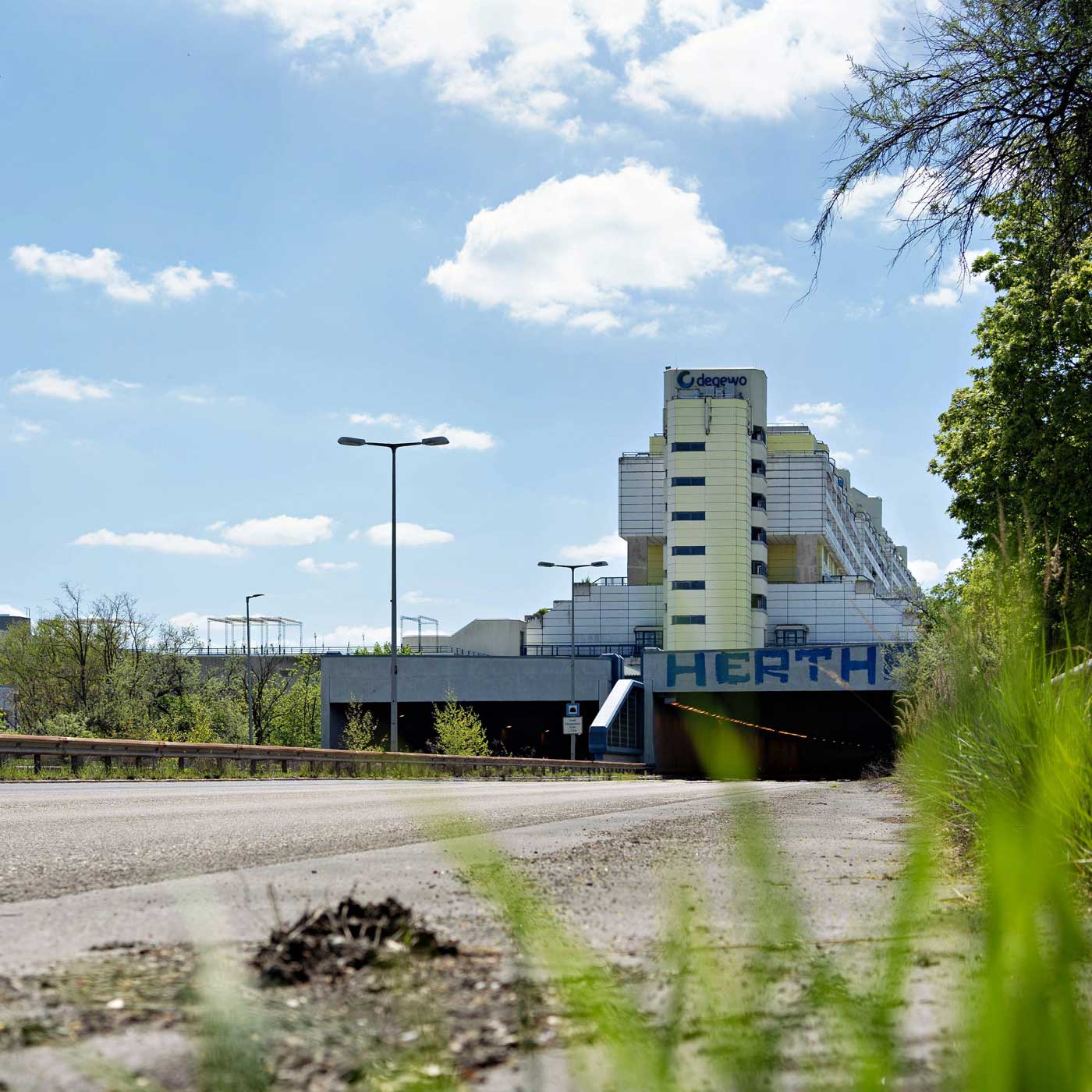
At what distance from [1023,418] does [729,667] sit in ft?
114

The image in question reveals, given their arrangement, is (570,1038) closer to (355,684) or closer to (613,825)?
(613,825)

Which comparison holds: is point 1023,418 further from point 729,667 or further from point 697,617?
point 697,617

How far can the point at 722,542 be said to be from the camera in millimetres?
103188

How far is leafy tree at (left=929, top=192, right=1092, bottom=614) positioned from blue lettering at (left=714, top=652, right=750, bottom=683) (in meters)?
30.7

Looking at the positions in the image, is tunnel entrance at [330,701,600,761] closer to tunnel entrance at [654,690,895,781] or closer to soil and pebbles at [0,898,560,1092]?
tunnel entrance at [654,690,895,781]

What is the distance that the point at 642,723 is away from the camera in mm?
66000

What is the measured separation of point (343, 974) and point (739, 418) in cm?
10133

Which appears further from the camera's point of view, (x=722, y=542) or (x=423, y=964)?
(x=722, y=542)

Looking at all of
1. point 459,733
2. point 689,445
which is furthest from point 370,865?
point 689,445

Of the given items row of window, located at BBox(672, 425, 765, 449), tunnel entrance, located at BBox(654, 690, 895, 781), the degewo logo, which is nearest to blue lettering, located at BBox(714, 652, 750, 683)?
tunnel entrance, located at BBox(654, 690, 895, 781)

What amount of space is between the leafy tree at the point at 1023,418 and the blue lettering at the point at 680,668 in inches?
1271

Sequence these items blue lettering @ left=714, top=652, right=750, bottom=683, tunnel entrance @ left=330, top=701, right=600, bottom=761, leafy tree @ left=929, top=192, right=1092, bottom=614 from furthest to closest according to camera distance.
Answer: tunnel entrance @ left=330, top=701, right=600, bottom=761, blue lettering @ left=714, top=652, right=750, bottom=683, leafy tree @ left=929, top=192, right=1092, bottom=614

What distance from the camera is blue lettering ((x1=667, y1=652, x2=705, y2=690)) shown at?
63.2 m

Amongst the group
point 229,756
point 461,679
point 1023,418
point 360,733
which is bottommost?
point 360,733
